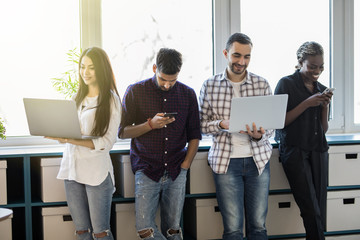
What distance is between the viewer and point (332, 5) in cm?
395

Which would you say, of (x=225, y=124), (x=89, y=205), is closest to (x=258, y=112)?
(x=225, y=124)

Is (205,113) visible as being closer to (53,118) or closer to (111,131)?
(111,131)

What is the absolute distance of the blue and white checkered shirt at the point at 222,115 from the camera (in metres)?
2.79

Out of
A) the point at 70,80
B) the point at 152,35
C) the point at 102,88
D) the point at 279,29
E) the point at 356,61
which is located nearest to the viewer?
the point at 102,88

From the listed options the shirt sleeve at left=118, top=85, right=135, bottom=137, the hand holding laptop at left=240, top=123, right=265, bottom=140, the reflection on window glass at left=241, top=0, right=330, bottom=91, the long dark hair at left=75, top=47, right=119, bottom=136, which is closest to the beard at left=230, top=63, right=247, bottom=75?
the hand holding laptop at left=240, top=123, right=265, bottom=140

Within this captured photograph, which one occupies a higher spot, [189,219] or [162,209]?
[162,209]

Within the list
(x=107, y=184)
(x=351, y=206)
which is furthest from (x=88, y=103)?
(x=351, y=206)

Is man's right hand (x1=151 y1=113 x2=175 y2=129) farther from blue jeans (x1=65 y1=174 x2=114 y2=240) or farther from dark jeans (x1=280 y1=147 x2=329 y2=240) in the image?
dark jeans (x1=280 y1=147 x2=329 y2=240)

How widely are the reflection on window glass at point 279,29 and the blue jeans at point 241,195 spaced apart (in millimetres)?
1258

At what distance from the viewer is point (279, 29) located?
3865 millimetres

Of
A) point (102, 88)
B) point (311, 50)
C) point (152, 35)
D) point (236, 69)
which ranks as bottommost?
point (102, 88)

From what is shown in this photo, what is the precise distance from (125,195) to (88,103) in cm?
76

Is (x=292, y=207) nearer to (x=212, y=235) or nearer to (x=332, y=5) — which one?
(x=212, y=235)

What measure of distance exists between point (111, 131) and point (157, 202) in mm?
501
